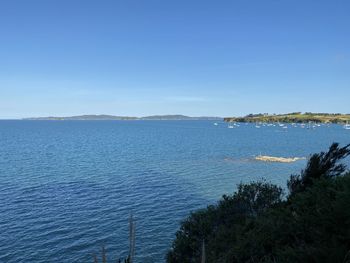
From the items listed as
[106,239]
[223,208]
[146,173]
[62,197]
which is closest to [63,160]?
[146,173]

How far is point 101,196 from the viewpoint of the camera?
55.8 meters

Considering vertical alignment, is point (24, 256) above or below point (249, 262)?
below

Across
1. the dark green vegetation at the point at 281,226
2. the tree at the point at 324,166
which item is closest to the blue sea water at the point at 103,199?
the dark green vegetation at the point at 281,226

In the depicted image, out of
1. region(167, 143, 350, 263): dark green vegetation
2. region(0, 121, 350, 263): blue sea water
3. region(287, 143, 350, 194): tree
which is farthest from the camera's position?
region(0, 121, 350, 263): blue sea water

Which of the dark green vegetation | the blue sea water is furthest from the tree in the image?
the blue sea water

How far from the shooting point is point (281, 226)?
18.1 meters

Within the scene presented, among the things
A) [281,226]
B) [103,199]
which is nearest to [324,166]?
[281,226]

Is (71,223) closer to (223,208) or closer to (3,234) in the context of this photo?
(3,234)

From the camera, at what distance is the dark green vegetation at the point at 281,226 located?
13894 millimetres

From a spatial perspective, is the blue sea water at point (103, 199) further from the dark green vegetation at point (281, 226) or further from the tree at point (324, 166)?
the tree at point (324, 166)

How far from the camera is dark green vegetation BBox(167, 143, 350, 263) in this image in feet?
45.6

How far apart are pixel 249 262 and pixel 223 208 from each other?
9.53m

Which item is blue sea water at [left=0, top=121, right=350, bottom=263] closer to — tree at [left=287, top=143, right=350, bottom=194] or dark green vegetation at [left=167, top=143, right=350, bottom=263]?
dark green vegetation at [left=167, top=143, right=350, bottom=263]

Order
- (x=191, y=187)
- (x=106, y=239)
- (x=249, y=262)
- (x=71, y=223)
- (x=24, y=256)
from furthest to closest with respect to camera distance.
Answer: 1. (x=191, y=187)
2. (x=71, y=223)
3. (x=106, y=239)
4. (x=24, y=256)
5. (x=249, y=262)
